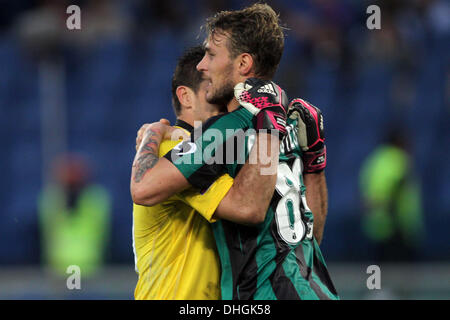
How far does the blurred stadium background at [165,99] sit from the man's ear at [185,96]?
610cm

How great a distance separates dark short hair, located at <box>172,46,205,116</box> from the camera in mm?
4152

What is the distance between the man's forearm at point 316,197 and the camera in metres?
4.10

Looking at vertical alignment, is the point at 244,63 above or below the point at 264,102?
above

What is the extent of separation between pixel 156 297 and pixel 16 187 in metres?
7.81

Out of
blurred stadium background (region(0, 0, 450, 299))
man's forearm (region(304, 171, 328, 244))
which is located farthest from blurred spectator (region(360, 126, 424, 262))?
man's forearm (region(304, 171, 328, 244))

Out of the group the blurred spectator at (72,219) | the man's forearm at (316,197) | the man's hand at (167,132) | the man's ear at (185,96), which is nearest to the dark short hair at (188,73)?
the man's ear at (185,96)

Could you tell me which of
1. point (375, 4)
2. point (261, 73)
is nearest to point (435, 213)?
point (375, 4)

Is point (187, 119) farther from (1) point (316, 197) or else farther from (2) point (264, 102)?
(1) point (316, 197)

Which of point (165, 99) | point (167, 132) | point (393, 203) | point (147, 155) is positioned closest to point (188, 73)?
point (167, 132)

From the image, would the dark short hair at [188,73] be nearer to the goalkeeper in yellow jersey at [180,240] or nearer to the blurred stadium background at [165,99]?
the goalkeeper in yellow jersey at [180,240]

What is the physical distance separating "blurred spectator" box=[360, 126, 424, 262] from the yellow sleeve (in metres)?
A: 6.08

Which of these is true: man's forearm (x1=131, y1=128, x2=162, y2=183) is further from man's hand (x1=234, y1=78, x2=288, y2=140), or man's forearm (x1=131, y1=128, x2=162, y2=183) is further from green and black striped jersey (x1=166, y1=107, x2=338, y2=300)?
man's hand (x1=234, y1=78, x2=288, y2=140)

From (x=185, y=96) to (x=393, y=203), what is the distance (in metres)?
5.76

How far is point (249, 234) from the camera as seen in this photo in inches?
142
